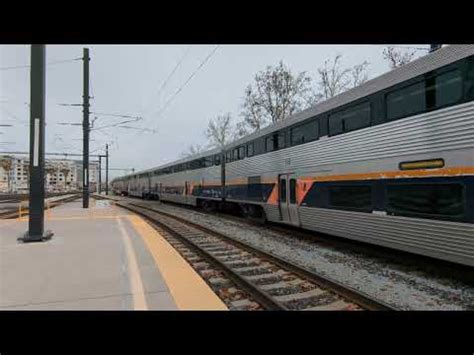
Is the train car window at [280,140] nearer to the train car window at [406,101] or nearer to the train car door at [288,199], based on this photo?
the train car door at [288,199]

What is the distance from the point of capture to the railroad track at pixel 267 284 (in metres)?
5.59

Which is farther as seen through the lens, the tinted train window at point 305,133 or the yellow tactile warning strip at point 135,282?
the tinted train window at point 305,133

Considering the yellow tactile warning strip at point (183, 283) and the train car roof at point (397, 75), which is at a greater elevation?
the train car roof at point (397, 75)

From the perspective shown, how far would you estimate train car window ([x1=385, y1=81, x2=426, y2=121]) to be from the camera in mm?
6970

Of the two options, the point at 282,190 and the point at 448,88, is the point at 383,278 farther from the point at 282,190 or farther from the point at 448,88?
the point at 282,190

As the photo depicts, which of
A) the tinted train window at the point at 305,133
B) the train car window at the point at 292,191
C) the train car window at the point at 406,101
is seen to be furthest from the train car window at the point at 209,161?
the train car window at the point at 406,101

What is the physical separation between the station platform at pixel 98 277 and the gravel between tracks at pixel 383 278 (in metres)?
2.42

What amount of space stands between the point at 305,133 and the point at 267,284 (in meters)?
5.52

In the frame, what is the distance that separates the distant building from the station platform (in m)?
60.1

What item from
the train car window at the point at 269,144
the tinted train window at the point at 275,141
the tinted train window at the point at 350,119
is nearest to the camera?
the tinted train window at the point at 350,119

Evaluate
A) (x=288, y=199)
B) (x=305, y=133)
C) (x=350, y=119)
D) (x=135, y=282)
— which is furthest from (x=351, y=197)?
(x=135, y=282)

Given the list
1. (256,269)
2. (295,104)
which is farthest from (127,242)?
(295,104)

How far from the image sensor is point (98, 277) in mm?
6445
